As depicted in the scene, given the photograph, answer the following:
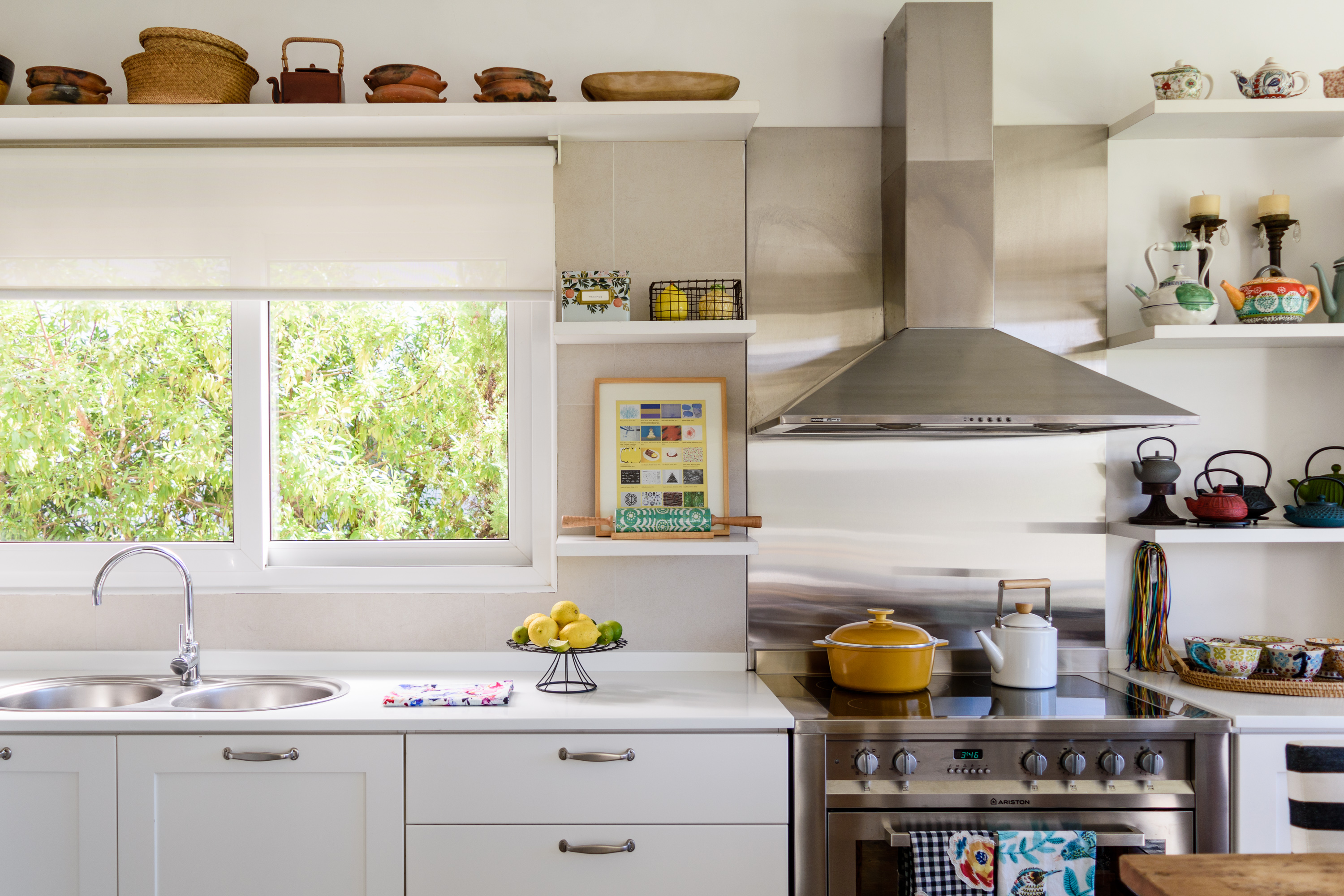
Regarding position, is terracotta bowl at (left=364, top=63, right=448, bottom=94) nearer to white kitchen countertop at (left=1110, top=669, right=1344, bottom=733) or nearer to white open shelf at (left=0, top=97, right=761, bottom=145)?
white open shelf at (left=0, top=97, right=761, bottom=145)

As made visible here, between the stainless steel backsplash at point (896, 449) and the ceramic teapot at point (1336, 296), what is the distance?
0.53 meters

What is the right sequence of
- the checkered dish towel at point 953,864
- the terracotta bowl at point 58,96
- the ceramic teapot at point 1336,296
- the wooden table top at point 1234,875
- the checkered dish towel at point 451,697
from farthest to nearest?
the ceramic teapot at point 1336,296, the terracotta bowl at point 58,96, the checkered dish towel at point 451,697, the checkered dish towel at point 953,864, the wooden table top at point 1234,875

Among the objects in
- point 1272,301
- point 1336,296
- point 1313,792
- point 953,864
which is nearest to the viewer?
point 953,864

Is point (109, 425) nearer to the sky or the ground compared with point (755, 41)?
nearer to the ground

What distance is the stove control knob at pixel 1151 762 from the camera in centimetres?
179

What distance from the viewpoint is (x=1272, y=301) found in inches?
85.4

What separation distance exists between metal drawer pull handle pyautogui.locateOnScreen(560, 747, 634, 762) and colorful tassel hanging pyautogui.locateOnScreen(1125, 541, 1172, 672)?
1.41 m

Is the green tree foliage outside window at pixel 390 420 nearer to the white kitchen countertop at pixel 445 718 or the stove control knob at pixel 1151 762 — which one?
the white kitchen countertop at pixel 445 718

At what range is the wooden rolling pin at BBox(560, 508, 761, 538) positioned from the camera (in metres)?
2.17

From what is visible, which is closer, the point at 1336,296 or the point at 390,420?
the point at 1336,296

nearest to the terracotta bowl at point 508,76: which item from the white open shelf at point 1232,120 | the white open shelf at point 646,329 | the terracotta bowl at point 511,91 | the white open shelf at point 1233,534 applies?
the terracotta bowl at point 511,91

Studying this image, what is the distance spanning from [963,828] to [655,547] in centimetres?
90

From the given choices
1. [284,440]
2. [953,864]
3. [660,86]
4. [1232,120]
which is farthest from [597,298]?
[1232,120]

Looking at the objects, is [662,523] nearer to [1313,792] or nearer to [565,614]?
[565,614]
